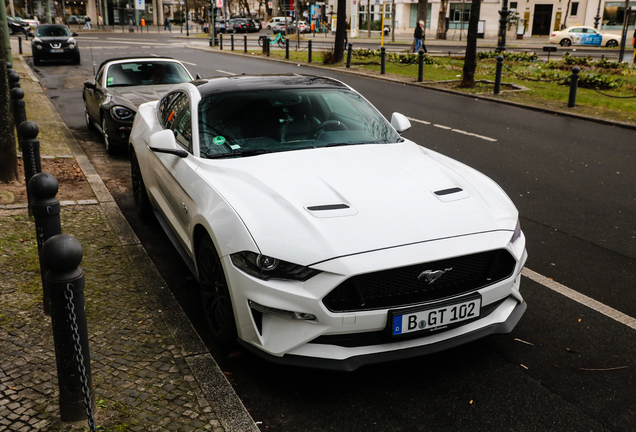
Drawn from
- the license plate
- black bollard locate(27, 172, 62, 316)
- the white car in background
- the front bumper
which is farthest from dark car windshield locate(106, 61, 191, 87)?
the white car in background

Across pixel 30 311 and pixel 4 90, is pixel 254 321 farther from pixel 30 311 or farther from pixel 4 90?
pixel 4 90

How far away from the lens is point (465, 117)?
1345 centimetres

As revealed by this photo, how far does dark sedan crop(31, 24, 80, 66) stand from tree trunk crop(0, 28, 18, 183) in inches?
817

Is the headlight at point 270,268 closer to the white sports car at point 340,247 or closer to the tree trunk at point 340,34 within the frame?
the white sports car at point 340,247

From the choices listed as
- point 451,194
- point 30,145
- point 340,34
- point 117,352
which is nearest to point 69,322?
point 117,352

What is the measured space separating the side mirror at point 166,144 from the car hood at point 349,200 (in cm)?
31

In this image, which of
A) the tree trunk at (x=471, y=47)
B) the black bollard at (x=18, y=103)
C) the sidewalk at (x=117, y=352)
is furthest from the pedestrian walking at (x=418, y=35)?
the sidewalk at (x=117, y=352)

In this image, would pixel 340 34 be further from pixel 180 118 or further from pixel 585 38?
pixel 585 38

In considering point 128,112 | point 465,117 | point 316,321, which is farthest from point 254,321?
point 465,117

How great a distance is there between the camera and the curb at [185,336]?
122 inches

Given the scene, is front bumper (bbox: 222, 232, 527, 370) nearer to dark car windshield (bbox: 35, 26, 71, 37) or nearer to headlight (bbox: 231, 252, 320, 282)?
headlight (bbox: 231, 252, 320, 282)

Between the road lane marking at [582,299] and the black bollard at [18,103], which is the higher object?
the black bollard at [18,103]

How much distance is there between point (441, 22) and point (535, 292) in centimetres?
5559

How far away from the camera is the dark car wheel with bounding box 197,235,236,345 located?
11.6ft
